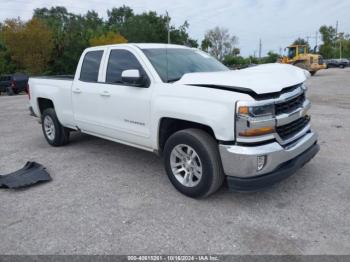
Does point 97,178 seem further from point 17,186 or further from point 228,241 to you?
point 228,241

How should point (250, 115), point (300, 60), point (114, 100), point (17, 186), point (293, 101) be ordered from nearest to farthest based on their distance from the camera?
1. point (250, 115)
2. point (293, 101)
3. point (17, 186)
4. point (114, 100)
5. point (300, 60)

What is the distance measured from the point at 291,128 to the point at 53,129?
4.61 meters

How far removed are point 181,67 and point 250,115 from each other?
62.9 inches

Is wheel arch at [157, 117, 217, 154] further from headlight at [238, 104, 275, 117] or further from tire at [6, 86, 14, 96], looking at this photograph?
tire at [6, 86, 14, 96]

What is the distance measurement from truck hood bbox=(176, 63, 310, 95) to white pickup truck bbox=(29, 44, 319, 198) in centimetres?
1

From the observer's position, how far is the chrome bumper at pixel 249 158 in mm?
3324

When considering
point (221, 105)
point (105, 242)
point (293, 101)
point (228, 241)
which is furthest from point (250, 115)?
point (105, 242)

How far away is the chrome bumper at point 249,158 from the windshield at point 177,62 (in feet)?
4.43

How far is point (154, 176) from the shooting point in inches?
186

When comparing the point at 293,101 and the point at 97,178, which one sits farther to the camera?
the point at 97,178

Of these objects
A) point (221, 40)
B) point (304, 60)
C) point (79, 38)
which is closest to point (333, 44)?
point (221, 40)

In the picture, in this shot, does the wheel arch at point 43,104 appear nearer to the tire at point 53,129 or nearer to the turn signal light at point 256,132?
the tire at point 53,129

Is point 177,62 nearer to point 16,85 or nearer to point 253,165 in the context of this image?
point 253,165

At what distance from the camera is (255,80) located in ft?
11.4
